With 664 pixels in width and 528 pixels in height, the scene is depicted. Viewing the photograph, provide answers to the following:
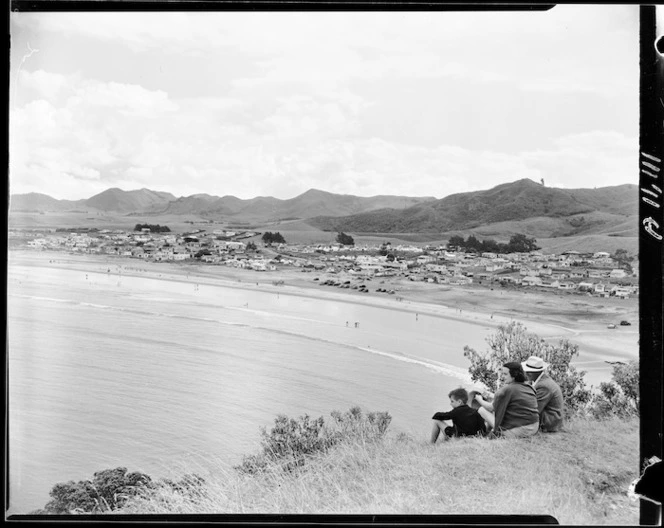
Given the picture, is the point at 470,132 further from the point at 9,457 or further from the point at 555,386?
the point at 9,457

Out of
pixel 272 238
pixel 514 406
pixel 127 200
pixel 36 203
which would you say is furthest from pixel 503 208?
pixel 36 203

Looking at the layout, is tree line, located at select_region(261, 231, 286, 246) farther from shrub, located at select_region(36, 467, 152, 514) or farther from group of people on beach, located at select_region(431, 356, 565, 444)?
shrub, located at select_region(36, 467, 152, 514)

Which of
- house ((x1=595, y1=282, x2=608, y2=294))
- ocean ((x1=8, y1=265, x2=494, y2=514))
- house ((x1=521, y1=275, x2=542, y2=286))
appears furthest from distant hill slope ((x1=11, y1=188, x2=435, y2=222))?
house ((x1=595, y1=282, x2=608, y2=294))

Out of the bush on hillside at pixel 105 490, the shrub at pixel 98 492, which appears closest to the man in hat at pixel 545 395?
the bush on hillside at pixel 105 490

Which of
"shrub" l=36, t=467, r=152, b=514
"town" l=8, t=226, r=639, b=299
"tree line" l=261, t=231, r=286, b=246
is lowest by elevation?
"shrub" l=36, t=467, r=152, b=514

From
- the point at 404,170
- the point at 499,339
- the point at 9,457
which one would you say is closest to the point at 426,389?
the point at 499,339

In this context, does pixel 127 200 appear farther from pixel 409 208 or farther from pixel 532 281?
pixel 532 281
